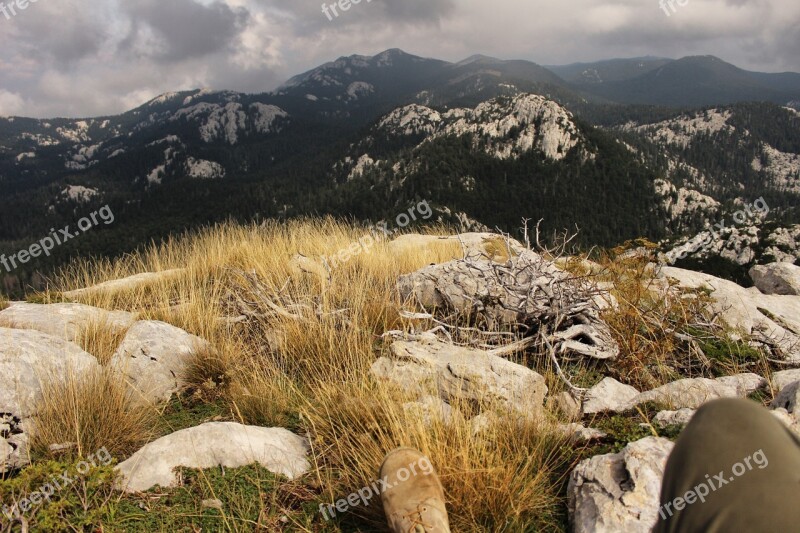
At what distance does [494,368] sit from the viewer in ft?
13.0

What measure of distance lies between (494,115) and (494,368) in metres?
186

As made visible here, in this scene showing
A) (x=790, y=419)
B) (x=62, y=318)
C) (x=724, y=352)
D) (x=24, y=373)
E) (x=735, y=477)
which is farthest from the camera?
(x=62, y=318)

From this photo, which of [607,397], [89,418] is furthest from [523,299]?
[89,418]

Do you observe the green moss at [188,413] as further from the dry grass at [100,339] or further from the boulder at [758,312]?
the boulder at [758,312]

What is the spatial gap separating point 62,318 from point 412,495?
5376 millimetres

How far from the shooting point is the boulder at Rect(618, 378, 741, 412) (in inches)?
142

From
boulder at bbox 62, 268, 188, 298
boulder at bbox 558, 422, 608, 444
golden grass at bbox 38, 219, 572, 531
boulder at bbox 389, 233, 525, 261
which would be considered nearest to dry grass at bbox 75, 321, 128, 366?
golden grass at bbox 38, 219, 572, 531

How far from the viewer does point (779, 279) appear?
29.9 feet

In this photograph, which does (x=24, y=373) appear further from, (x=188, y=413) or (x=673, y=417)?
(x=673, y=417)

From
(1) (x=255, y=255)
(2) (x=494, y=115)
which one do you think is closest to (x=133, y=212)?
(2) (x=494, y=115)

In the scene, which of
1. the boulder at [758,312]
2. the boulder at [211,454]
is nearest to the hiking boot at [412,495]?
the boulder at [211,454]

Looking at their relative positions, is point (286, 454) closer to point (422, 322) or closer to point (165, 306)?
point (422, 322)

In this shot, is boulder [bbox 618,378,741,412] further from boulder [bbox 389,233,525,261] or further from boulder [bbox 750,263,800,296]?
boulder [bbox 750,263,800,296]

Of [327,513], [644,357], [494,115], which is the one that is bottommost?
[644,357]
